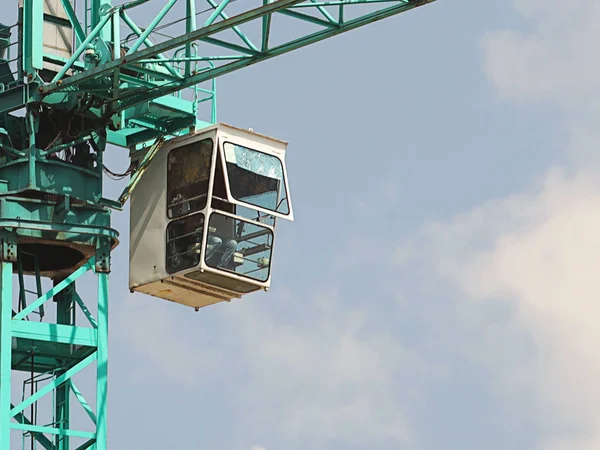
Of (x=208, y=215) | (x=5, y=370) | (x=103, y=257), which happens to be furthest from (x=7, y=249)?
(x=208, y=215)

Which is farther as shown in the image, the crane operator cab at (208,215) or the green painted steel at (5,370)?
the crane operator cab at (208,215)

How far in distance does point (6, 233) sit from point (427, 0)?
982 cm

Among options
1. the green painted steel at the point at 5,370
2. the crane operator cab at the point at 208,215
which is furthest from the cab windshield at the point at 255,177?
the green painted steel at the point at 5,370

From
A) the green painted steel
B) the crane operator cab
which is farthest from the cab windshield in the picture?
the green painted steel

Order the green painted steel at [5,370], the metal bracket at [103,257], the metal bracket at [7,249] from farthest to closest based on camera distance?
the metal bracket at [103,257]
the metal bracket at [7,249]
the green painted steel at [5,370]

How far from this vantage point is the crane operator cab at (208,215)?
40.5m

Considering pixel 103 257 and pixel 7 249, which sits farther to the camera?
pixel 103 257

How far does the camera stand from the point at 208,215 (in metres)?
Result: 40.2

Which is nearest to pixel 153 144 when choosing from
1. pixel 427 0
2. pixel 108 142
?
pixel 108 142

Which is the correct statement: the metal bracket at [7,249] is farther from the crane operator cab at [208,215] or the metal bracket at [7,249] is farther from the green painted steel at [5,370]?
the crane operator cab at [208,215]

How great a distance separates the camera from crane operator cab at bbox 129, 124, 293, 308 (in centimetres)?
4050

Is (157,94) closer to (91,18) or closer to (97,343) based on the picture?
(91,18)

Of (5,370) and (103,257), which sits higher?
(103,257)

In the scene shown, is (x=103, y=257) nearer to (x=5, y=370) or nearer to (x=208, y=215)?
(x=208, y=215)
